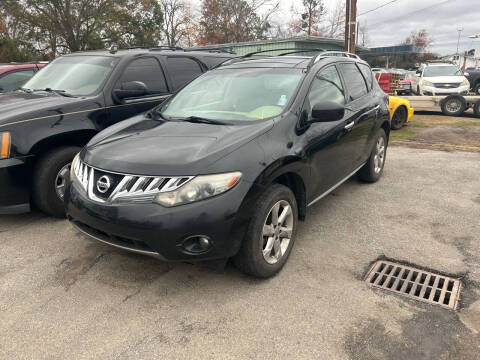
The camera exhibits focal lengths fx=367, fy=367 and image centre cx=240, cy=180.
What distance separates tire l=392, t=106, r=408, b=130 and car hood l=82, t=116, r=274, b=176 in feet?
25.5

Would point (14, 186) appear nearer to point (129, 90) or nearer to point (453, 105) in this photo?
point (129, 90)

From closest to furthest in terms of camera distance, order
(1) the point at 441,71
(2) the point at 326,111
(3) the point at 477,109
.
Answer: (2) the point at 326,111 < (3) the point at 477,109 < (1) the point at 441,71

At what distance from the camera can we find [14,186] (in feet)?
12.0

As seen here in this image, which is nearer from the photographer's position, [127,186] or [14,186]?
[127,186]

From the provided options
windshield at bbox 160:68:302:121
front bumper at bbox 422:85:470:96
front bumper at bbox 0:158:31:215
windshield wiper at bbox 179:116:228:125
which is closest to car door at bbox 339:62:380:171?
windshield at bbox 160:68:302:121

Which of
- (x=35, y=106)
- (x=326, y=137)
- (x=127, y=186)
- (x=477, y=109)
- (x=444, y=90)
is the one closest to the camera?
(x=127, y=186)

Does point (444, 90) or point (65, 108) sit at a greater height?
point (65, 108)

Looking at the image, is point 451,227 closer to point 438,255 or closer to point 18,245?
point 438,255

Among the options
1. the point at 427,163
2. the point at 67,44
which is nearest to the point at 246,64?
the point at 427,163

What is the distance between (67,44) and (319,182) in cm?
3076

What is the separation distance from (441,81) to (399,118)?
553 centimetres

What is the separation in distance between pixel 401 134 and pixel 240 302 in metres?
7.92

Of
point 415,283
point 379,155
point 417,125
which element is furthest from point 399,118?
point 415,283

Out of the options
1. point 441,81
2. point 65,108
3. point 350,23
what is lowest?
point 441,81
